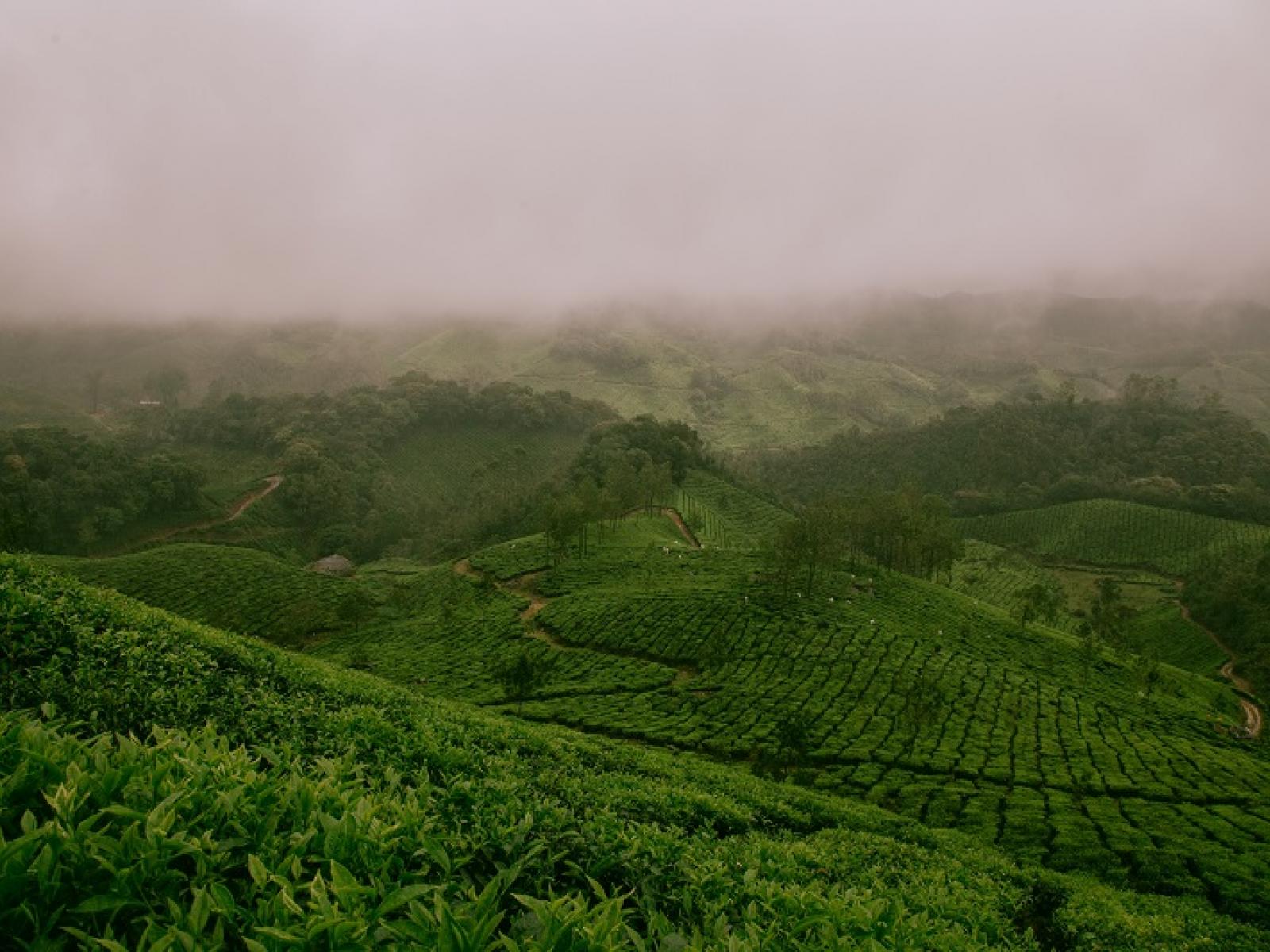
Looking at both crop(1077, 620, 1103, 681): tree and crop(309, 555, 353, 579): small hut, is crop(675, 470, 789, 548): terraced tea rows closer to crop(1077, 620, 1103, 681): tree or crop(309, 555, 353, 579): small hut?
crop(1077, 620, 1103, 681): tree

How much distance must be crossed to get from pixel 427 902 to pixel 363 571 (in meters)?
102

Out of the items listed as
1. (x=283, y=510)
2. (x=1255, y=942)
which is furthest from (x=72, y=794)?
(x=283, y=510)

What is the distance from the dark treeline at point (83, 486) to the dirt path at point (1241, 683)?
130968 mm

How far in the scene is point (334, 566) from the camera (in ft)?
327

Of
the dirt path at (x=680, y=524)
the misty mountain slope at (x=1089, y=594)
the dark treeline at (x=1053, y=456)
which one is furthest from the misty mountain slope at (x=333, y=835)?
the dark treeline at (x=1053, y=456)

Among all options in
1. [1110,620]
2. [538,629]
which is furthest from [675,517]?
[1110,620]

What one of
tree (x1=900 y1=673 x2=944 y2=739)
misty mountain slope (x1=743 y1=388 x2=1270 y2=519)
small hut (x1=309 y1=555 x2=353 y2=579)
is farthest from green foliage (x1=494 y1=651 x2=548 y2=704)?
misty mountain slope (x1=743 y1=388 x2=1270 y2=519)

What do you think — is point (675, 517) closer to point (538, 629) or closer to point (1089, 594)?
point (538, 629)

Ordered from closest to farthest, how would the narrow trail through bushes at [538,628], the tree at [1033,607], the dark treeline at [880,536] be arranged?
1. the narrow trail through bushes at [538,628]
2. the tree at [1033,607]
3. the dark treeline at [880,536]

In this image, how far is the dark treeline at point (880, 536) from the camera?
228 feet

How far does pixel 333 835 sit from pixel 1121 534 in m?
149

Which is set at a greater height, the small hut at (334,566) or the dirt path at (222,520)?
the dirt path at (222,520)

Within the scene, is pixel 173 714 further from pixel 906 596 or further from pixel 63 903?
pixel 906 596

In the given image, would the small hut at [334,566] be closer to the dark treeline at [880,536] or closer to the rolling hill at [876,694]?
the rolling hill at [876,694]
